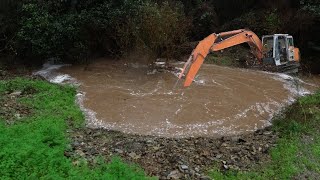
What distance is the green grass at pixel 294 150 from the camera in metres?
6.88

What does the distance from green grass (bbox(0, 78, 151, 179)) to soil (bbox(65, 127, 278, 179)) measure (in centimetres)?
41

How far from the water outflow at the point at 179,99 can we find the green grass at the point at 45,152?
115 cm

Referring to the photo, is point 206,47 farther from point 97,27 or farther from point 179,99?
point 97,27

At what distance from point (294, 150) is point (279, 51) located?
673 cm

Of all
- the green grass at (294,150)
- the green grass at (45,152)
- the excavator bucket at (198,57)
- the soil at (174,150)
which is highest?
the excavator bucket at (198,57)

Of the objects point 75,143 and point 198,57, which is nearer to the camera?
point 75,143

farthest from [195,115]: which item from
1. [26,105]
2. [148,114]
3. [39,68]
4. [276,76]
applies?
[39,68]

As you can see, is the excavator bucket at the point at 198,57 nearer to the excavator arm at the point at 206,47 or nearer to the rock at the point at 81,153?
the excavator arm at the point at 206,47

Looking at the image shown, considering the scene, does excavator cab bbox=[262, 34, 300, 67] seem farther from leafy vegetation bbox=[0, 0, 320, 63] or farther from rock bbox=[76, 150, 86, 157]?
rock bbox=[76, 150, 86, 157]

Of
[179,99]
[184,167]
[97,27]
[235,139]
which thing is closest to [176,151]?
[184,167]

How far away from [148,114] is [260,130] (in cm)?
314

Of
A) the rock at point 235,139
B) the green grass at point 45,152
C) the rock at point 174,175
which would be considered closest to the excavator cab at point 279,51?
the rock at point 235,139

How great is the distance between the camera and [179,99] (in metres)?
11.5

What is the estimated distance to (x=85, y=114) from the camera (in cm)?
1031
